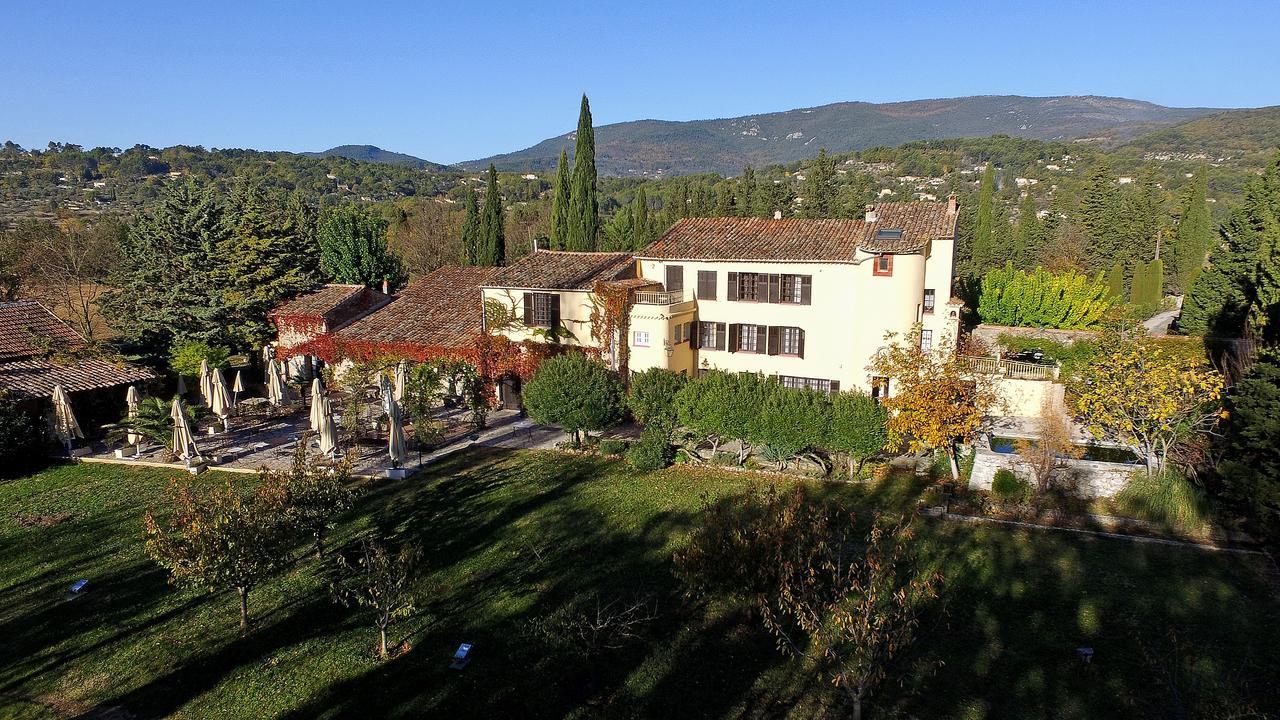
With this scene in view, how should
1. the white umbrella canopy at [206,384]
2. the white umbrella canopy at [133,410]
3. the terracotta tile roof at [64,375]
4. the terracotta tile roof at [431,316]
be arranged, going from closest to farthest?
the white umbrella canopy at [133,410]
the terracotta tile roof at [64,375]
the white umbrella canopy at [206,384]
the terracotta tile roof at [431,316]

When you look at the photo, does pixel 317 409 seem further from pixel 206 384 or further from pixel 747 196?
pixel 747 196

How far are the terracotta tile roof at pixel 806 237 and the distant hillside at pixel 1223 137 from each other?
146002mm

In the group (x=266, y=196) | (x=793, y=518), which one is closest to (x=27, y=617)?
(x=793, y=518)

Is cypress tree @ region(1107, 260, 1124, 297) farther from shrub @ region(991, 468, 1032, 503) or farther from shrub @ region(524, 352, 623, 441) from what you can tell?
shrub @ region(524, 352, 623, 441)

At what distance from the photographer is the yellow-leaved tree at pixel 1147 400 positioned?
19.4 metres

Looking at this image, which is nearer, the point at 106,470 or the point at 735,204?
the point at 106,470

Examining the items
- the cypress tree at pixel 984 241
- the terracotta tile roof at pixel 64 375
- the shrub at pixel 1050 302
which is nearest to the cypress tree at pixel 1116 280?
the cypress tree at pixel 984 241

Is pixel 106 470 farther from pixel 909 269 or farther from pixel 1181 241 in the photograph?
pixel 1181 241

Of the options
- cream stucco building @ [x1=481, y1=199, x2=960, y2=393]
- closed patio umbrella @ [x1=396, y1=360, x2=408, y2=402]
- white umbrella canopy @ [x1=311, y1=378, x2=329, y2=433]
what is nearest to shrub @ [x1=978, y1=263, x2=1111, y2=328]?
cream stucco building @ [x1=481, y1=199, x2=960, y2=393]

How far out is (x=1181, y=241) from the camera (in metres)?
57.7

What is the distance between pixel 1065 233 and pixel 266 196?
2857 inches

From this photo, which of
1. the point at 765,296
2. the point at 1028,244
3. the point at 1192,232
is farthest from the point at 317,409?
the point at 1192,232

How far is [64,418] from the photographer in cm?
2398

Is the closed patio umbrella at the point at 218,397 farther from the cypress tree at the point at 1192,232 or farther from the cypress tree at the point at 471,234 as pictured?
the cypress tree at the point at 1192,232
